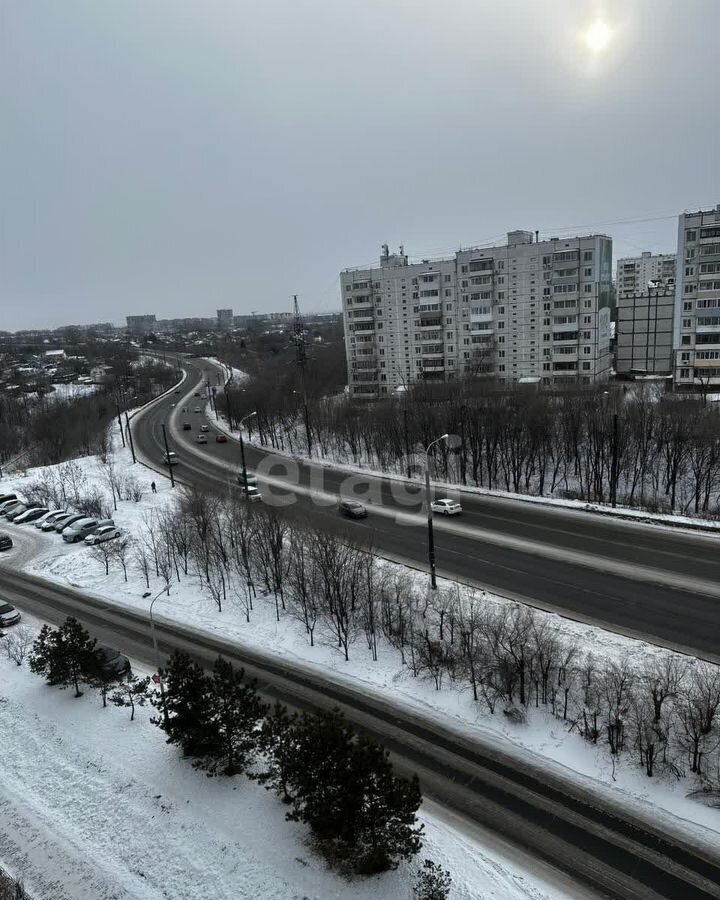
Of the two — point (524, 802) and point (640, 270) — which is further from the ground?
point (640, 270)

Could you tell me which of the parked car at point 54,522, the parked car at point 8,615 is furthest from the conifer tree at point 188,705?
the parked car at point 54,522

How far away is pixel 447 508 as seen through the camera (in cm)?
3894

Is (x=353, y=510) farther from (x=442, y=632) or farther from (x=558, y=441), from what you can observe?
(x=558, y=441)

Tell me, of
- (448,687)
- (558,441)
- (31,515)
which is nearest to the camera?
(448,687)

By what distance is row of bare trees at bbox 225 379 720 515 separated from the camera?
4522 cm

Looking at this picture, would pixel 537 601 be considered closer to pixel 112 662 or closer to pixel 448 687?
pixel 448 687

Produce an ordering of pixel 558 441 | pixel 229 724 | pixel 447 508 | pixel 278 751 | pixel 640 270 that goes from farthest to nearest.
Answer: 1. pixel 640 270
2. pixel 558 441
3. pixel 447 508
4. pixel 229 724
5. pixel 278 751

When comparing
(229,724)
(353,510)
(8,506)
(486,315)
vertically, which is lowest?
(8,506)

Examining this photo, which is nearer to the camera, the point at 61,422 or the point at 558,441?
the point at 558,441

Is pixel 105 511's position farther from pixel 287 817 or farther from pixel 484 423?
pixel 287 817

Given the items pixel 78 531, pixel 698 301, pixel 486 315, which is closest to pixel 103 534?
pixel 78 531

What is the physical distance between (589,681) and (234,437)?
64132mm

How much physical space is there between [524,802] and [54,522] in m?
39.2

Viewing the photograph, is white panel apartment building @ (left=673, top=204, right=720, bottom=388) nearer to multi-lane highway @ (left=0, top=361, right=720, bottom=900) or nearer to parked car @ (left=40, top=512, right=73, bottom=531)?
multi-lane highway @ (left=0, top=361, right=720, bottom=900)
